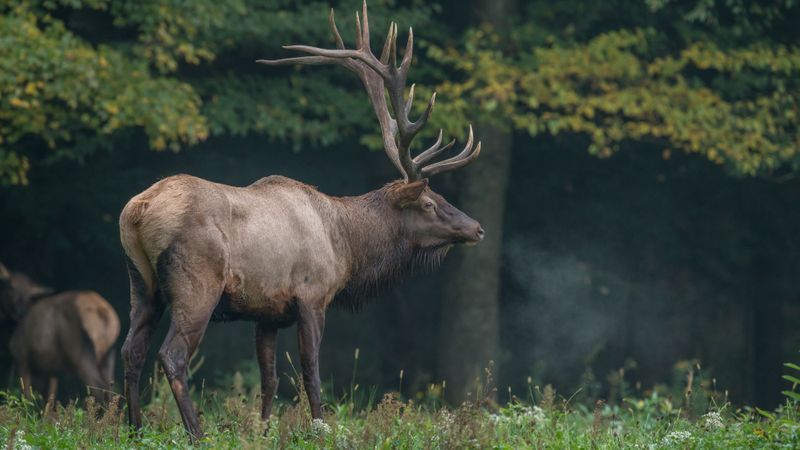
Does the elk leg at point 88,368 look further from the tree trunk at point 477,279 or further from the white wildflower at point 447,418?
the white wildflower at point 447,418

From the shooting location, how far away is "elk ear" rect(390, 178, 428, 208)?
7863mm

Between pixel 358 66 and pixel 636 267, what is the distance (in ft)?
24.0

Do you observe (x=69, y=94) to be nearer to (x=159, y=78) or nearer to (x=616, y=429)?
(x=159, y=78)

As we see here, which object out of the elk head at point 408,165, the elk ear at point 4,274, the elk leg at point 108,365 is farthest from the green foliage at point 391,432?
the elk ear at point 4,274

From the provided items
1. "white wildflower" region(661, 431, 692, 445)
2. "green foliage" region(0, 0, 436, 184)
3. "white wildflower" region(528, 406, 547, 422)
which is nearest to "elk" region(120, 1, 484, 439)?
"white wildflower" region(528, 406, 547, 422)

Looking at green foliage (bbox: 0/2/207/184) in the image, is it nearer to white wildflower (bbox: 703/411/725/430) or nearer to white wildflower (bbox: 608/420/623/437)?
white wildflower (bbox: 608/420/623/437)

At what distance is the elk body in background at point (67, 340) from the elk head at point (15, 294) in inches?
12.8

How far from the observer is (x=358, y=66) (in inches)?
329

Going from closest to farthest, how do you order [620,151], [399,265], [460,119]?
[399,265], [460,119], [620,151]

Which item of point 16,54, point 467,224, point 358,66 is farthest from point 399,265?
point 16,54

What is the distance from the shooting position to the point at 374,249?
782cm

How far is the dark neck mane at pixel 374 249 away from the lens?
769 centimetres

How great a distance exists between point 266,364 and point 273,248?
813 millimetres

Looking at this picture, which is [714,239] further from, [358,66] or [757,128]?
[358,66]
